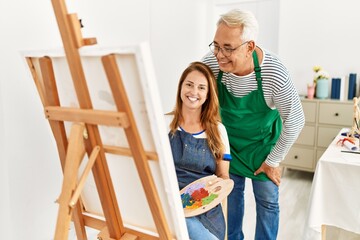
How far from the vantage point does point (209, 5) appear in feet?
12.4

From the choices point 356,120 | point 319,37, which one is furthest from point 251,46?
point 319,37

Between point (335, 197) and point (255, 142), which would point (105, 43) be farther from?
point (335, 197)

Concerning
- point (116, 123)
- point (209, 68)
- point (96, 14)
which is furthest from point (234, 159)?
point (96, 14)

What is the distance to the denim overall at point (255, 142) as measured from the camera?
65.9 inches

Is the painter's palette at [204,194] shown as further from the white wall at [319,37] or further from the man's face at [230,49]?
the white wall at [319,37]

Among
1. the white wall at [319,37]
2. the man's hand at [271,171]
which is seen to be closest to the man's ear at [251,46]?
the man's hand at [271,171]

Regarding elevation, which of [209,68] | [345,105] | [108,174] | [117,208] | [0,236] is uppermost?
[209,68]

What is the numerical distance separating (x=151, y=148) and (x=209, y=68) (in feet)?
2.59

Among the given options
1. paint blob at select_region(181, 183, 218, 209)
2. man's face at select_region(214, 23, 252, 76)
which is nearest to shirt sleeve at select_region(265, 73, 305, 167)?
man's face at select_region(214, 23, 252, 76)

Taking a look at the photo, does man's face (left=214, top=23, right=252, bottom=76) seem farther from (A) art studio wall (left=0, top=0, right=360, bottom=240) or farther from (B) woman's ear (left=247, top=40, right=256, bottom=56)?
(A) art studio wall (left=0, top=0, right=360, bottom=240)

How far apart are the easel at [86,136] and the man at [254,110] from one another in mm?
725

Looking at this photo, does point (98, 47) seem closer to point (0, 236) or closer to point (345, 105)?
point (0, 236)

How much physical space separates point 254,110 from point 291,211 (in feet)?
4.51

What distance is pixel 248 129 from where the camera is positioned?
171 centimetres
